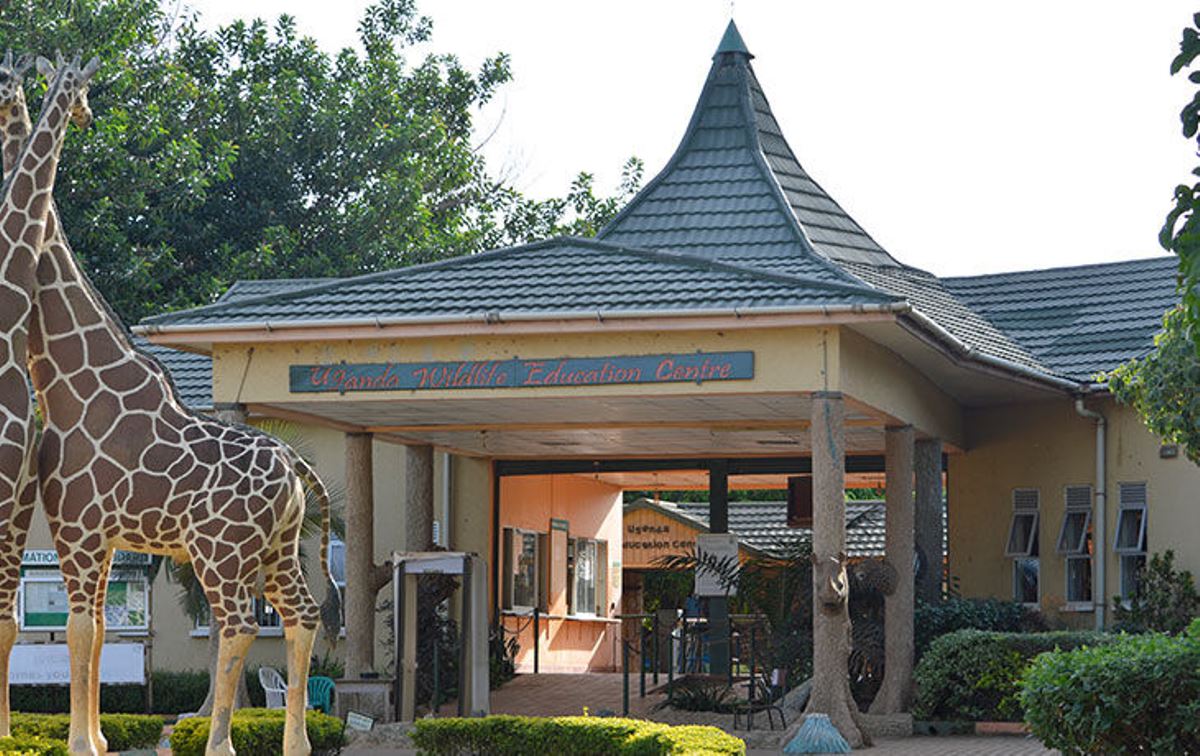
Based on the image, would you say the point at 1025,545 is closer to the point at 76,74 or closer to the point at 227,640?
the point at 227,640

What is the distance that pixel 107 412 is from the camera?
12.2m

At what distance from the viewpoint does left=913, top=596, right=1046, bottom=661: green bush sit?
20.8m

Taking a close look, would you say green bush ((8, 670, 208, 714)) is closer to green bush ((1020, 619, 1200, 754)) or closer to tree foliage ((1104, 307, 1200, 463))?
tree foliage ((1104, 307, 1200, 463))

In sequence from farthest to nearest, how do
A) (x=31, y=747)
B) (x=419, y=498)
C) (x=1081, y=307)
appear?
(x=1081, y=307) < (x=419, y=498) < (x=31, y=747)

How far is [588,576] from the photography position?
103ft

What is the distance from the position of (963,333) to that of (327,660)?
933 cm

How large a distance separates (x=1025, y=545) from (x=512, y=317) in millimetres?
9583

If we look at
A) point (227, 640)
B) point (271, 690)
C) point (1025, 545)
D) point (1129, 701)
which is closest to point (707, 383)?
point (271, 690)

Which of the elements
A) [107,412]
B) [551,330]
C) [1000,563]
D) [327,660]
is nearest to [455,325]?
[551,330]

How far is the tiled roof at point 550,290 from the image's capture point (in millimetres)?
17250

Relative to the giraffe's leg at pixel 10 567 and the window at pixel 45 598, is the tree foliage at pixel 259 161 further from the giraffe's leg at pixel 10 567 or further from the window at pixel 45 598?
the giraffe's leg at pixel 10 567

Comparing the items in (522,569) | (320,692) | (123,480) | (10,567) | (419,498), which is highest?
(419,498)

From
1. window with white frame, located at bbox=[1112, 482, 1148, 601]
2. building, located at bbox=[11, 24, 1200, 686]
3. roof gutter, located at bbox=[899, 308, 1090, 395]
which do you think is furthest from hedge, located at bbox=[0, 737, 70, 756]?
window with white frame, located at bbox=[1112, 482, 1148, 601]

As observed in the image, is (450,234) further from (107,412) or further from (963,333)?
(107,412)
